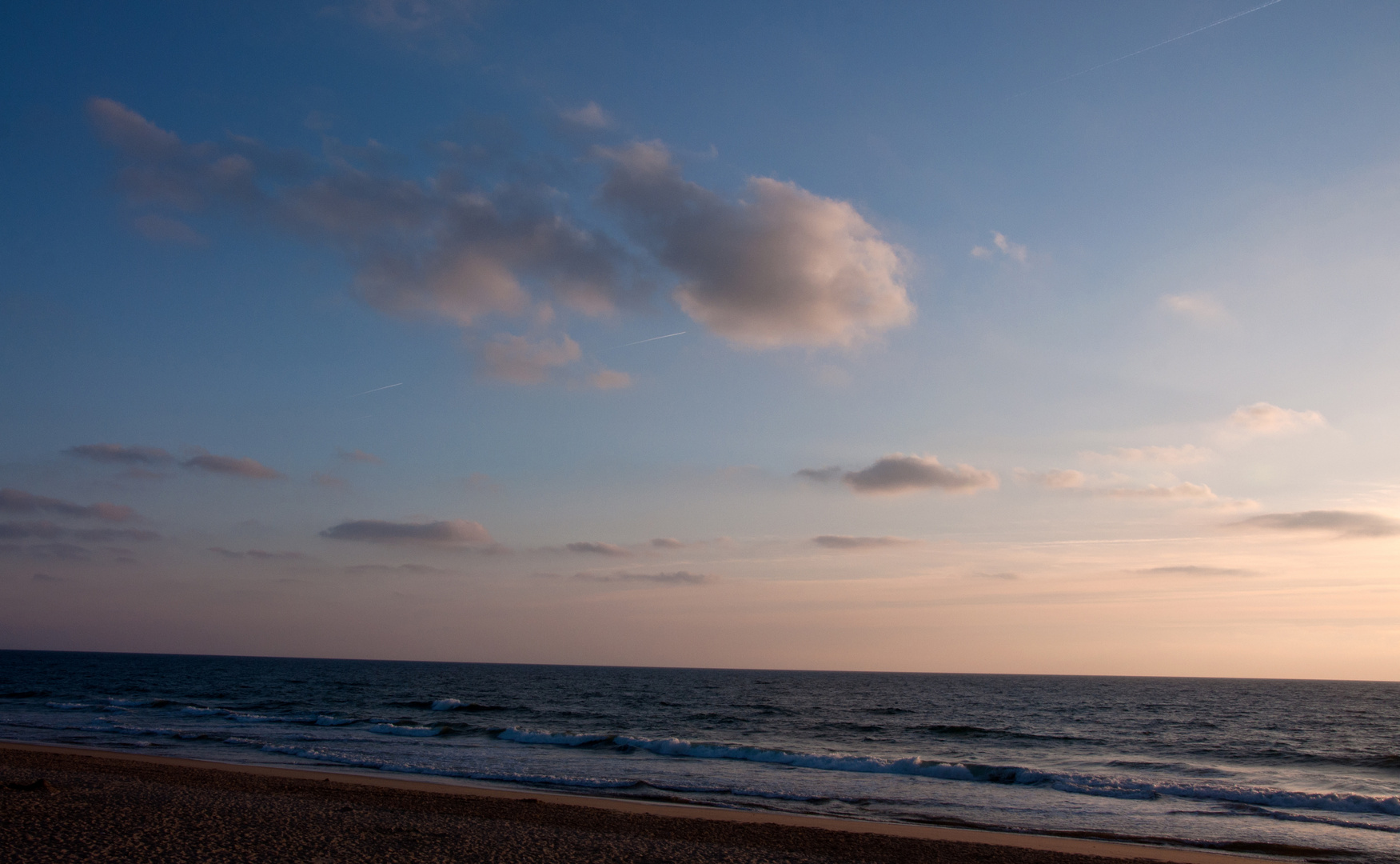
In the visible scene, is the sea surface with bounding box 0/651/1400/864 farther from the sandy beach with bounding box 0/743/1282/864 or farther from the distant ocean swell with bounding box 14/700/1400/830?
the sandy beach with bounding box 0/743/1282/864

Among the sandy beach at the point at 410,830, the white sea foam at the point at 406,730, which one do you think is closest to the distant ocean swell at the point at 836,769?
the white sea foam at the point at 406,730

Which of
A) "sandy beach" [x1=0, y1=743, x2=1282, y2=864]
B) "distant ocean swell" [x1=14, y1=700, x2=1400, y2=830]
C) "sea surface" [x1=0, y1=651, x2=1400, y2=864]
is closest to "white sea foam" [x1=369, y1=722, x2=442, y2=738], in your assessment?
"distant ocean swell" [x1=14, y1=700, x2=1400, y2=830]

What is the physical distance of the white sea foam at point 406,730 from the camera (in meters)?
35.1

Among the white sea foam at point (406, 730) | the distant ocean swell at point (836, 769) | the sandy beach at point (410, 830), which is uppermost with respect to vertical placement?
the sandy beach at point (410, 830)

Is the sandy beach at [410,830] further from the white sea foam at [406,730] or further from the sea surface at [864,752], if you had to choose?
the white sea foam at [406,730]

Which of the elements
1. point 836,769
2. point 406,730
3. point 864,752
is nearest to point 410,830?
point 836,769

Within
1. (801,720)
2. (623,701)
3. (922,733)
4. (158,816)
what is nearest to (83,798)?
(158,816)

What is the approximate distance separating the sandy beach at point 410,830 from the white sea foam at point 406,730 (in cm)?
1624

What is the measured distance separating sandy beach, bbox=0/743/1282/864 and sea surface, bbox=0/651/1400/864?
2670 mm

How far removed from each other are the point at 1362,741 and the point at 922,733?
969 inches

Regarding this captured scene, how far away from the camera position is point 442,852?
1163cm

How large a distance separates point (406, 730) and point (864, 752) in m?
20.8

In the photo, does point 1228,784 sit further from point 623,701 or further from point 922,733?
point 623,701

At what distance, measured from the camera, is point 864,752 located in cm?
3209
